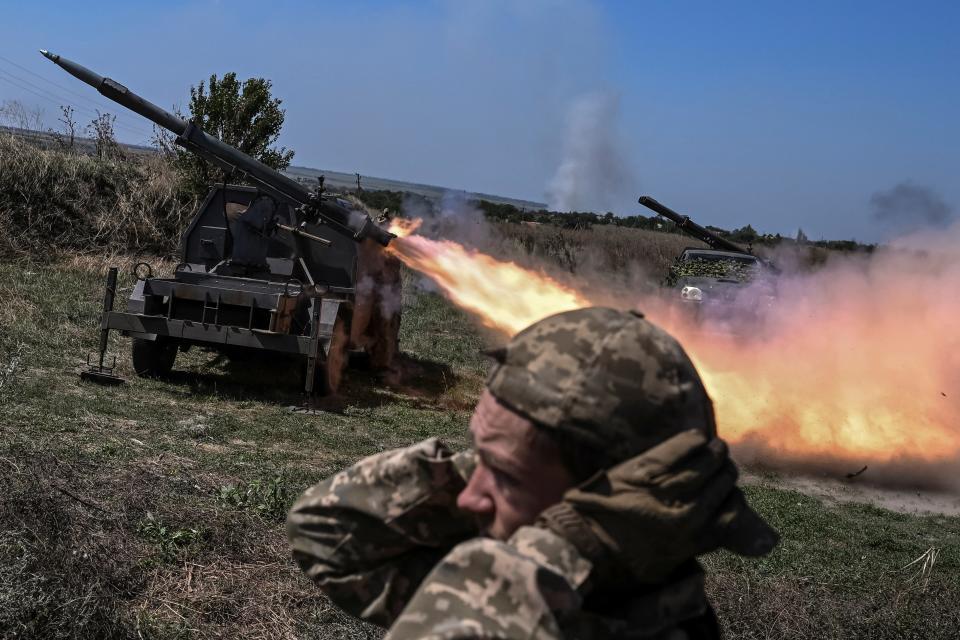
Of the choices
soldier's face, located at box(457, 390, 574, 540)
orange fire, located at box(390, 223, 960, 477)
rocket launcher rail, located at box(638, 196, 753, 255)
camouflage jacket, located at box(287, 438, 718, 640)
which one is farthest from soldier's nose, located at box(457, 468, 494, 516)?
rocket launcher rail, located at box(638, 196, 753, 255)

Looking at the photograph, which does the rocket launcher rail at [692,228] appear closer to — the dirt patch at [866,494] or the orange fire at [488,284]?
the orange fire at [488,284]

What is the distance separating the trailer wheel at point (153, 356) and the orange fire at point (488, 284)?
2.96 meters

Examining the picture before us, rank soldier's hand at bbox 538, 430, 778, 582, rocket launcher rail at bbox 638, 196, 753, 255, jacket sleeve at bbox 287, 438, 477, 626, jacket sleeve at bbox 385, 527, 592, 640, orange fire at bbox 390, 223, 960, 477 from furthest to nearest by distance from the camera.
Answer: rocket launcher rail at bbox 638, 196, 753, 255, orange fire at bbox 390, 223, 960, 477, jacket sleeve at bbox 287, 438, 477, 626, soldier's hand at bbox 538, 430, 778, 582, jacket sleeve at bbox 385, 527, 592, 640

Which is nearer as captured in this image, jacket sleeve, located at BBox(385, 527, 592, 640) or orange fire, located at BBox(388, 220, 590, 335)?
jacket sleeve, located at BBox(385, 527, 592, 640)

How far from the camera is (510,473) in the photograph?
1.49 metres

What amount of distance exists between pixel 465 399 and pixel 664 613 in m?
11.0

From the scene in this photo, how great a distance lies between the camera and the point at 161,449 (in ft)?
24.3

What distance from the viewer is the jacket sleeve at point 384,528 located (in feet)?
5.70

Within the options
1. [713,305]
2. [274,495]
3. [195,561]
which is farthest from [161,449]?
[713,305]

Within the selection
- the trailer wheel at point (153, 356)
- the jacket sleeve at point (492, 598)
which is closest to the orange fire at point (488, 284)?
the trailer wheel at point (153, 356)

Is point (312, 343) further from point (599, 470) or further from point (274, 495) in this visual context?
point (599, 470)

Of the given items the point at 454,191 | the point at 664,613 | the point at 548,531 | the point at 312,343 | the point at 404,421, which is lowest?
the point at 404,421

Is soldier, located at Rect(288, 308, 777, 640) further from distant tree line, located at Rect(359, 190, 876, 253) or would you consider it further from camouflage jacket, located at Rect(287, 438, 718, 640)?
distant tree line, located at Rect(359, 190, 876, 253)

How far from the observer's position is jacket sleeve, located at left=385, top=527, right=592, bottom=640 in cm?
123
